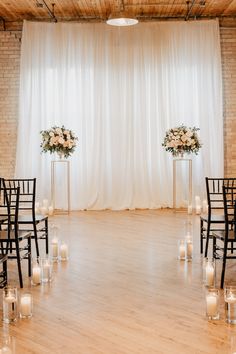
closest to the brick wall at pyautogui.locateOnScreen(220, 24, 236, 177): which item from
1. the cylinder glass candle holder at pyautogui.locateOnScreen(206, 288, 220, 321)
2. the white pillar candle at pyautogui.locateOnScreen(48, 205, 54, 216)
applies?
the white pillar candle at pyautogui.locateOnScreen(48, 205, 54, 216)

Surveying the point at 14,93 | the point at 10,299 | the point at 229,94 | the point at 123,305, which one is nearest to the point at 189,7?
the point at 229,94

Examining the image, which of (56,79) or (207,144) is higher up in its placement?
(56,79)

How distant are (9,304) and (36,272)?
0.94m

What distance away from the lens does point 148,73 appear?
11148 millimetres

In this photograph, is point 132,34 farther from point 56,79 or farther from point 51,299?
point 51,299

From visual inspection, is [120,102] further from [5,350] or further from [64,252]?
[5,350]

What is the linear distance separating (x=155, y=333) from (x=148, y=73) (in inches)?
305

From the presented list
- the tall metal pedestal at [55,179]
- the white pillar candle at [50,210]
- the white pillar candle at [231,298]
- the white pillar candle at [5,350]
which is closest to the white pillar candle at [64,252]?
the white pillar candle at [231,298]

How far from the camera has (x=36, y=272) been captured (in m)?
5.35

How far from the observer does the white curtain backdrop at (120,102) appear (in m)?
11.1

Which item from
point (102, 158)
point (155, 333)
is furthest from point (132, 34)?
point (155, 333)

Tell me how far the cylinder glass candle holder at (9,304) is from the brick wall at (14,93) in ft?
23.6

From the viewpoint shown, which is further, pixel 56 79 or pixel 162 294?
pixel 56 79

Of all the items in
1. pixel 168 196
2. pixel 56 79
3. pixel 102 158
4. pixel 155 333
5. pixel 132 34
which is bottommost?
pixel 155 333
